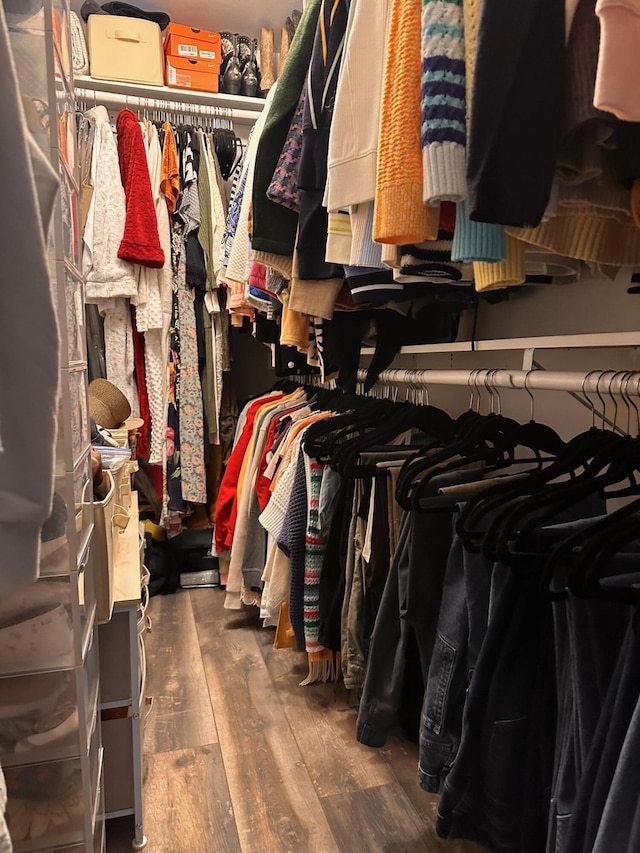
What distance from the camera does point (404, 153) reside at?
788 millimetres

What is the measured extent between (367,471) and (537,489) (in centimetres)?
45

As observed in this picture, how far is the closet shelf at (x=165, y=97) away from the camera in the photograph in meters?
2.50

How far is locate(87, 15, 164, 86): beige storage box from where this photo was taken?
244cm

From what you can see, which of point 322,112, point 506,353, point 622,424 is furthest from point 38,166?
point 506,353

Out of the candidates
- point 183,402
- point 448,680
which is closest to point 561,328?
point 448,680

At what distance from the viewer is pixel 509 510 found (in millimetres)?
845

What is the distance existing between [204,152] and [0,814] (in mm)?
2638

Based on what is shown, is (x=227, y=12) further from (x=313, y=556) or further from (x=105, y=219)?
(x=313, y=556)

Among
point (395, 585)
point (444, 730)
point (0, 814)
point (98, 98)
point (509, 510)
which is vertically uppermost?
point (98, 98)

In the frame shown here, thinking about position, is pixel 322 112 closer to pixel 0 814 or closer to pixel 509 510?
pixel 509 510

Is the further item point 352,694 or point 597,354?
point 352,694

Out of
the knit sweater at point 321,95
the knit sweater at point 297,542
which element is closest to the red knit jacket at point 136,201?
the knit sweater at point 297,542

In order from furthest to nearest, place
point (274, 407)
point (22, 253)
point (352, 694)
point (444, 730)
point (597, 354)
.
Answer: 1. point (274, 407)
2. point (352, 694)
3. point (597, 354)
4. point (444, 730)
5. point (22, 253)

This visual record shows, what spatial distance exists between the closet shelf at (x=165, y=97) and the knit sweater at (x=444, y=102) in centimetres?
226
